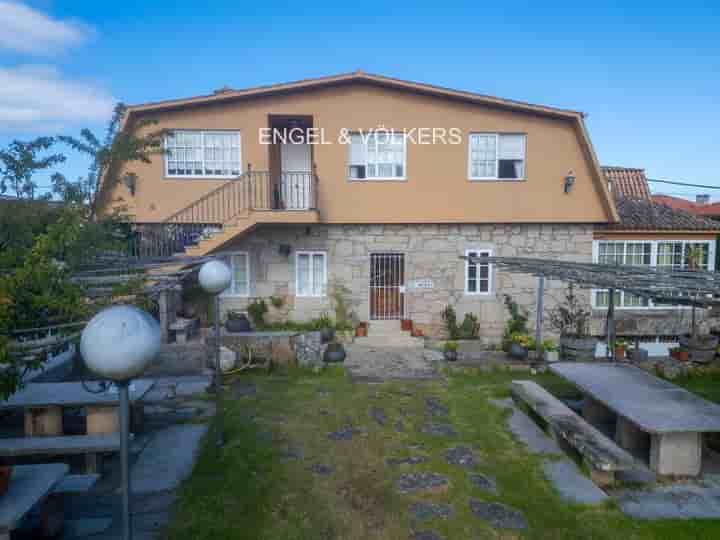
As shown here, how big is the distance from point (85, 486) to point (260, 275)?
7.20 m

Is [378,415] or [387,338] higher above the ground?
[387,338]

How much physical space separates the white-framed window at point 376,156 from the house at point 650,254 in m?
5.64

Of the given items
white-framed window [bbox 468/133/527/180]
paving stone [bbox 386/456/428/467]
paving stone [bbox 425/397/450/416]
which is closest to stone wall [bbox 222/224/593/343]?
white-framed window [bbox 468/133/527/180]

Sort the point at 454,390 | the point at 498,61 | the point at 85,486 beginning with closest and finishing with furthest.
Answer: the point at 85,486, the point at 454,390, the point at 498,61

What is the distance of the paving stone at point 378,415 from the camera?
6.72 meters

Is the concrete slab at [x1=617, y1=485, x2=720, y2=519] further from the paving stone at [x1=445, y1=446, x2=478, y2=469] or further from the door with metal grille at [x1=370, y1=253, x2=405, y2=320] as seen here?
the door with metal grille at [x1=370, y1=253, x2=405, y2=320]

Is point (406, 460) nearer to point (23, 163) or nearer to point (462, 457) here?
point (462, 457)

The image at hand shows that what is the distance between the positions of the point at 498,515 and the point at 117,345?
146 inches

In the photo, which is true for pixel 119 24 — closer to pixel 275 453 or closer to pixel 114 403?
pixel 114 403

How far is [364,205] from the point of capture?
1146 centimetres

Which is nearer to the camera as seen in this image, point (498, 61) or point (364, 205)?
point (364, 205)

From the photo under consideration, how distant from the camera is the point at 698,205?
98.7ft

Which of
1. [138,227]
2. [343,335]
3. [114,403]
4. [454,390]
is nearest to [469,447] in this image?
[454,390]

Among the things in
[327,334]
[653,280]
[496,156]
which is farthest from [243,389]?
[496,156]
